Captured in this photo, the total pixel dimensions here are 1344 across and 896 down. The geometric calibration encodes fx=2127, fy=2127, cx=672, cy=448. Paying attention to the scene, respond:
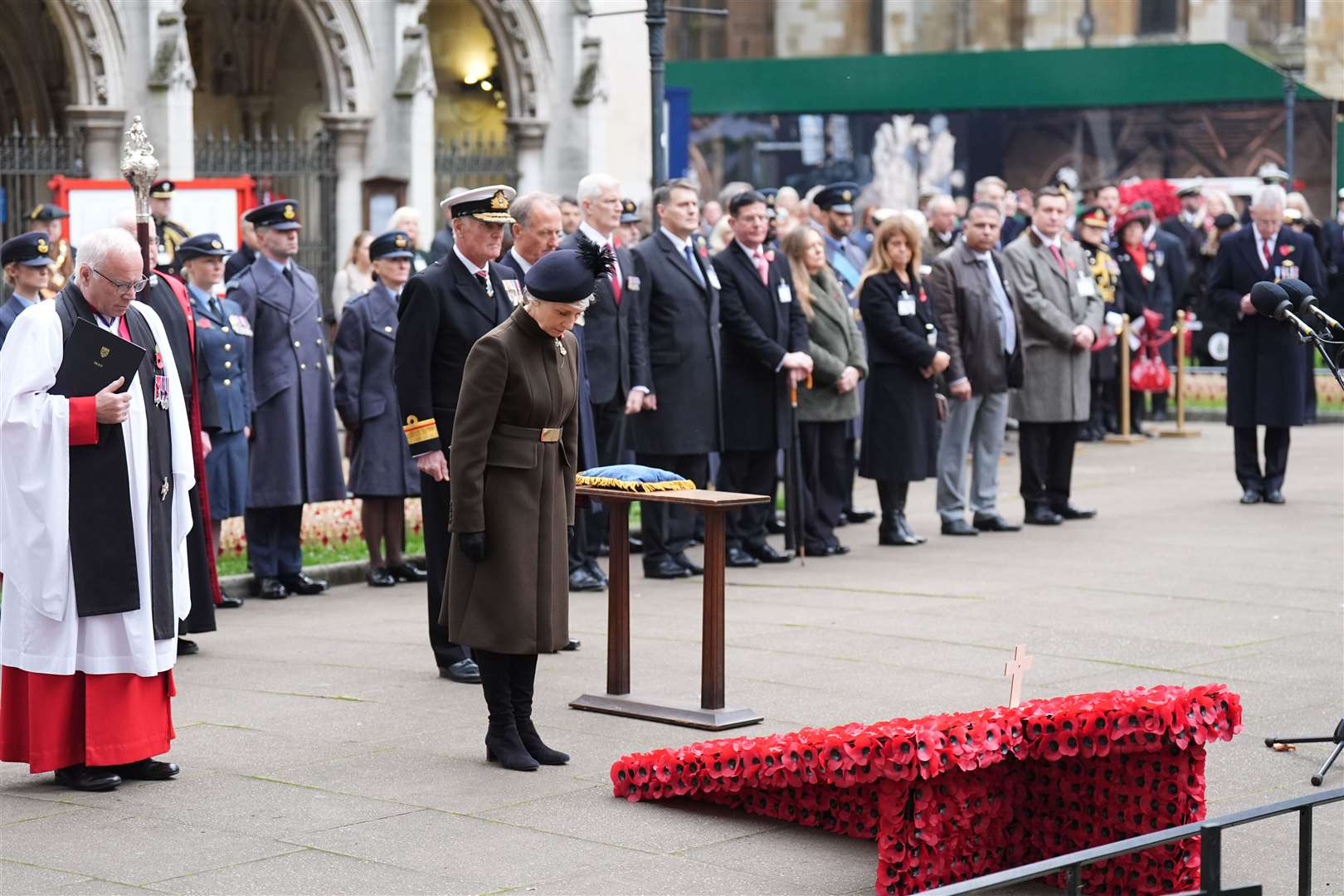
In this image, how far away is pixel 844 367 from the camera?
42.0 feet

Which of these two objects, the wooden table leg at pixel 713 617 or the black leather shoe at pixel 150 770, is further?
the wooden table leg at pixel 713 617

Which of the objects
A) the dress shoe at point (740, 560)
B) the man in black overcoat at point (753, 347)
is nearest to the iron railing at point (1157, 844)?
the man in black overcoat at point (753, 347)

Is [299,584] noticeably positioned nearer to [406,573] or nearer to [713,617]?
[406,573]

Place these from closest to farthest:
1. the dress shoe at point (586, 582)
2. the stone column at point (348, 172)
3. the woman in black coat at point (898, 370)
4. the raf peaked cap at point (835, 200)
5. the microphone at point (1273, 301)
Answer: the microphone at point (1273, 301), the dress shoe at point (586, 582), the woman in black coat at point (898, 370), the raf peaked cap at point (835, 200), the stone column at point (348, 172)

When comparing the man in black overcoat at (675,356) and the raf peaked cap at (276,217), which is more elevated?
the raf peaked cap at (276,217)

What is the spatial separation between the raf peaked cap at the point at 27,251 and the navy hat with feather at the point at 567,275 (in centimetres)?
349

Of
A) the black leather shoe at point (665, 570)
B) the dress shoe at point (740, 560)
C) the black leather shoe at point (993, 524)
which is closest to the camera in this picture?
the black leather shoe at point (665, 570)

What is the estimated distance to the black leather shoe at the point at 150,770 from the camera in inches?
283

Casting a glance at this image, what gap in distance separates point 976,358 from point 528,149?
15.2 metres

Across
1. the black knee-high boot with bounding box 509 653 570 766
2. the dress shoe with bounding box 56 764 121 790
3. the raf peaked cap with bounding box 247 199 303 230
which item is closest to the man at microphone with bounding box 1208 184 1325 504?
the raf peaked cap with bounding box 247 199 303 230

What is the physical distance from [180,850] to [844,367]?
7.19m

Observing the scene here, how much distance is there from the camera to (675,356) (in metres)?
11.8

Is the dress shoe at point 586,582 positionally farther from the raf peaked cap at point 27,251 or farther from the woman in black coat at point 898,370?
the raf peaked cap at point 27,251

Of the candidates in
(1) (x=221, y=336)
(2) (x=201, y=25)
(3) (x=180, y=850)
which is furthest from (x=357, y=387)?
(2) (x=201, y=25)
